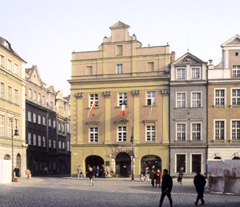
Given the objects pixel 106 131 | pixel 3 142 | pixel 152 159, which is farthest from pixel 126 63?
pixel 3 142

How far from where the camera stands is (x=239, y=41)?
4953 cm

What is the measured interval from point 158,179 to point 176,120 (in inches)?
639

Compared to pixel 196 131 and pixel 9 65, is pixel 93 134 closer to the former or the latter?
pixel 196 131

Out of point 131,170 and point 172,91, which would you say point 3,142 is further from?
point 172,91

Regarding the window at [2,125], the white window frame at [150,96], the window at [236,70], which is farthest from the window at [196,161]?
the window at [2,125]

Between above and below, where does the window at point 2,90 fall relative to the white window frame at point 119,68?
below

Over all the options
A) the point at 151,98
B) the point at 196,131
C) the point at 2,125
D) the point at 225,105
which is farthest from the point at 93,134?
the point at 225,105

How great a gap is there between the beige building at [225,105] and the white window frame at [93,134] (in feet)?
43.5

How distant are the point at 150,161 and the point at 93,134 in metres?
7.61

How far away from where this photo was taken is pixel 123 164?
172ft

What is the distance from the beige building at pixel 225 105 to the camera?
4891 centimetres

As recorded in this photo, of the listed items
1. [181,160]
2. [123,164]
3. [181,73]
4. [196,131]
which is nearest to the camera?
[196,131]

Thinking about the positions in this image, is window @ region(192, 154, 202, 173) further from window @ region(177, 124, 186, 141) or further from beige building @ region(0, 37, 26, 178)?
beige building @ region(0, 37, 26, 178)

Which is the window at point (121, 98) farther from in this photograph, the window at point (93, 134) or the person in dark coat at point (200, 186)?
the person in dark coat at point (200, 186)
